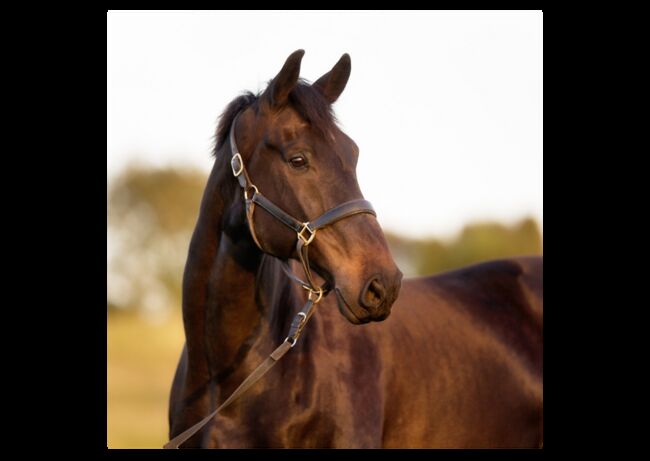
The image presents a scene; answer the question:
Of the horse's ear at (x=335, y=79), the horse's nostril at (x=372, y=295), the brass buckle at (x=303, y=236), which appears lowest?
the horse's nostril at (x=372, y=295)

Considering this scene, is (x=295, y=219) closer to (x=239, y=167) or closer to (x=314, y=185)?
(x=314, y=185)

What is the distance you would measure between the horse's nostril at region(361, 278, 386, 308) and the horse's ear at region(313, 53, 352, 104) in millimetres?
1366

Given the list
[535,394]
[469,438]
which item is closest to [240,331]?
[469,438]

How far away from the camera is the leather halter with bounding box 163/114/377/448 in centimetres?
388

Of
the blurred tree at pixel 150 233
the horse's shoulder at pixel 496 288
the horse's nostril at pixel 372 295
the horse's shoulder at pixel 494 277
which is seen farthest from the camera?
the blurred tree at pixel 150 233

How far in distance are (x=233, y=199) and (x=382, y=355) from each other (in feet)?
4.80

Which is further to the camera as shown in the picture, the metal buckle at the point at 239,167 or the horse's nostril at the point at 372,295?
the metal buckle at the point at 239,167

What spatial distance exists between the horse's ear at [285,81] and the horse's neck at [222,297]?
0.62 metres


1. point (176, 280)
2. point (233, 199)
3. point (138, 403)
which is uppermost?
point (233, 199)

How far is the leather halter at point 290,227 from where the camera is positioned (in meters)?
3.88

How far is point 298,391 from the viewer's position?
4367 mm

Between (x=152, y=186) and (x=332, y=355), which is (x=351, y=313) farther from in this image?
(x=152, y=186)

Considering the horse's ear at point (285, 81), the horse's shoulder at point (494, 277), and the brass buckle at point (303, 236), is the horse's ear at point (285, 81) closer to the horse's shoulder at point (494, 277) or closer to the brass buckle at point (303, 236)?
the brass buckle at point (303, 236)

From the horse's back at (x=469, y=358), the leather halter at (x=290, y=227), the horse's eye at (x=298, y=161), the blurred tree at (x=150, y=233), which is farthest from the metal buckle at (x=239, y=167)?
the blurred tree at (x=150, y=233)
